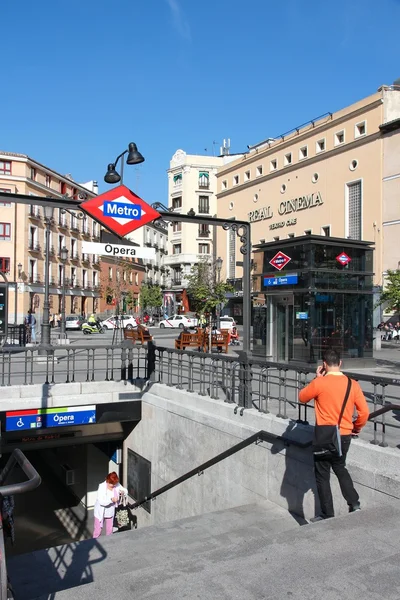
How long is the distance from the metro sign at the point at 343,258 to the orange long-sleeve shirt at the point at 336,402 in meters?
11.0

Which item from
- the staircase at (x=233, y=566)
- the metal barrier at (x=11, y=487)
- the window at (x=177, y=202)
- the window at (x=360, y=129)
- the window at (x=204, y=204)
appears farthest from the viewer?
the window at (x=177, y=202)

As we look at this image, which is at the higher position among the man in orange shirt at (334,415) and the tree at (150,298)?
the tree at (150,298)

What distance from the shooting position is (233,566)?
403 centimetres

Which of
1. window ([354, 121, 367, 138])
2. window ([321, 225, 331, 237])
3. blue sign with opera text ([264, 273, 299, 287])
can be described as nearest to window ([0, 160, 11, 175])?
window ([321, 225, 331, 237])

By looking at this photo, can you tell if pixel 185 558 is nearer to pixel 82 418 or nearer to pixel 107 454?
pixel 82 418

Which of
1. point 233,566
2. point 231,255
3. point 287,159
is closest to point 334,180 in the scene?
point 287,159

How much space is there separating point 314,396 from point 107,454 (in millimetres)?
10046

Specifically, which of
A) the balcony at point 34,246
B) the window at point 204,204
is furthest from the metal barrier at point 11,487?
the window at point 204,204

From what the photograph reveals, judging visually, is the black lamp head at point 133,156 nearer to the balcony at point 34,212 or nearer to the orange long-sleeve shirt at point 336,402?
the orange long-sleeve shirt at point 336,402

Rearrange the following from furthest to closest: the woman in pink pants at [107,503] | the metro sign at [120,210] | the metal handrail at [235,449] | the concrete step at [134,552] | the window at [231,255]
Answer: the window at [231,255]
the woman in pink pants at [107,503]
the metro sign at [120,210]
the metal handrail at [235,449]
the concrete step at [134,552]

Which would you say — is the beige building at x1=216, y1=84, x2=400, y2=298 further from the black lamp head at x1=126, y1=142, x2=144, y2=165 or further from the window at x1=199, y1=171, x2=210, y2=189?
the black lamp head at x1=126, y1=142, x2=144, y2=165

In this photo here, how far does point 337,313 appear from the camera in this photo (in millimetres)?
15938

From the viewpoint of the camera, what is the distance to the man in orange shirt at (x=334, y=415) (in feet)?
17.3

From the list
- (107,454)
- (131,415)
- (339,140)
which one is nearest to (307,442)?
(131,415)
